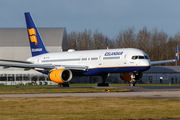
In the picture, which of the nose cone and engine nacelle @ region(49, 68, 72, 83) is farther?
engine nacelle @ region(49, 68, 72, 83)

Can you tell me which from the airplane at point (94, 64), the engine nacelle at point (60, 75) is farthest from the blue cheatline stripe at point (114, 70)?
the engine nacelle at point (60, 75)

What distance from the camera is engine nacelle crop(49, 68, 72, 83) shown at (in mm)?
37250

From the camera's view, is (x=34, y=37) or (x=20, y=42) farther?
(x=20, y=42)

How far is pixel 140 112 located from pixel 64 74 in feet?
83.3

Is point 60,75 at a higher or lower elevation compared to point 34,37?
lower

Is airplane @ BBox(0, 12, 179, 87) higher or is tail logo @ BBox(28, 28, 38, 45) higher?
tail logo @ BBox(28, 28, 38, 45)

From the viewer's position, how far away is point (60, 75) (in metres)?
37.1

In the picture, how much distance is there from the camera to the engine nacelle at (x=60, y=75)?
37250 millimetres

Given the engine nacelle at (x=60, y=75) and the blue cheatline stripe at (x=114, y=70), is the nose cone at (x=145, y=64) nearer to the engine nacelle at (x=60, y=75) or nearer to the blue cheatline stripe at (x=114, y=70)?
the blue cheatline stripe at (x=114, y=70)

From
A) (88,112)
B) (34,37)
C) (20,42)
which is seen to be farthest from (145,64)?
(20,42)

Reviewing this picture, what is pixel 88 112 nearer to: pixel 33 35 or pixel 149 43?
pixel 33 35

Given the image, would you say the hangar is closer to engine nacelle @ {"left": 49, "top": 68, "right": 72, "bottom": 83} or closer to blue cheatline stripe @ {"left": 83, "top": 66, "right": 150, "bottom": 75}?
engine nacelle @ {"left": 49, "top": 68, "right": 72, "bottom": 83}

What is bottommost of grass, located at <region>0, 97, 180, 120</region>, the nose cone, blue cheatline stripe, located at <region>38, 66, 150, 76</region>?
grass, located at <region>0, 97, 180, 120</region>

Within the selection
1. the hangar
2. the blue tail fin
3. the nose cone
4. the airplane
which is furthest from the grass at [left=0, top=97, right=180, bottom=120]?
the hangar
